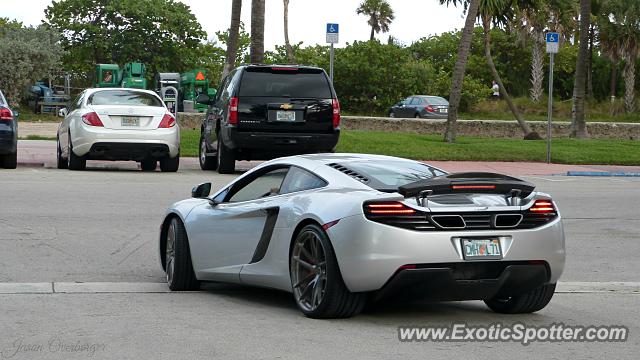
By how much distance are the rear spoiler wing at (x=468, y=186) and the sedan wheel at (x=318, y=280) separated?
0.67 meters

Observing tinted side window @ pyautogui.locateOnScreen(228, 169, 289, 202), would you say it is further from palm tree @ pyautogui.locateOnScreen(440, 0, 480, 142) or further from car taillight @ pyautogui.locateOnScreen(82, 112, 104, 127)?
palm tree @ pyautogui.locateOnScreen(440, 0, 480, 142)

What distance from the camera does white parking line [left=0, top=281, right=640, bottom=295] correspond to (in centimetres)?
947

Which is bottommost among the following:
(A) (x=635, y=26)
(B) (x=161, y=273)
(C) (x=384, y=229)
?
(B) (x=161, y=273)

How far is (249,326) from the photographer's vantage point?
26.3 ft

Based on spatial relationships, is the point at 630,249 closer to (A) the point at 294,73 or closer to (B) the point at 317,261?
(B) the point at 317,261

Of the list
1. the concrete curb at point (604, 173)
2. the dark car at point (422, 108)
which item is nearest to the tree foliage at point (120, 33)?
the dark car at point (422, 108)

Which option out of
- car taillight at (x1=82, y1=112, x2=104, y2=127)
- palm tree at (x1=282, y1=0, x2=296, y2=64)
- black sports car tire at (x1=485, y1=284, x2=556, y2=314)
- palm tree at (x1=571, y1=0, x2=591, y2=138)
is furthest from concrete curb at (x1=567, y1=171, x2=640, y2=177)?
palm tree at (x1=282, y1=0, x2=296, y2=64)

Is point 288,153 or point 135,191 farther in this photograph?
point 288,153

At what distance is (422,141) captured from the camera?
102 feet

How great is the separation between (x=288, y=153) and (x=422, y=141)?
371 inches

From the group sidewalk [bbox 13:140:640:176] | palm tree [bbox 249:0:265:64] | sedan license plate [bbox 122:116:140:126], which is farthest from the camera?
palm tree [bbox 249:0:265:64]

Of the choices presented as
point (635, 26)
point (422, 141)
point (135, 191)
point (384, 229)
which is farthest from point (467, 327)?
point (635, 26)

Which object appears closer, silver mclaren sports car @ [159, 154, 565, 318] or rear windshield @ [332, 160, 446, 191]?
silver mclaren sports car @ [159, 154, 565, 318]

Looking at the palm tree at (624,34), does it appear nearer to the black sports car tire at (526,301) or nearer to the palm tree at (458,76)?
the palm tree at (458,76)
